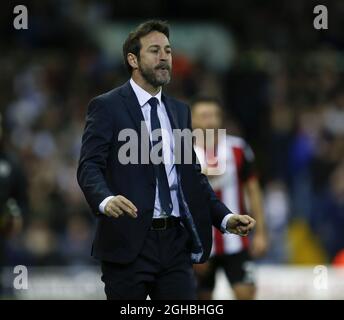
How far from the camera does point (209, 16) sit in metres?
17.2

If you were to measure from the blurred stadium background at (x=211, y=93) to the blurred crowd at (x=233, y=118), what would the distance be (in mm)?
18

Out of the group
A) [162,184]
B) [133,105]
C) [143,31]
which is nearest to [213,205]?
[162,184]

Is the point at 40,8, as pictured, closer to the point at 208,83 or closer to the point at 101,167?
the point at 208,83

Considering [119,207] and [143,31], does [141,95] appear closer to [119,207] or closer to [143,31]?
[143,31]

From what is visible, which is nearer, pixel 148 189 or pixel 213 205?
pixel 148 189

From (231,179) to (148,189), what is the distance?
3.10 meters

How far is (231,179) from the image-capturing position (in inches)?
352

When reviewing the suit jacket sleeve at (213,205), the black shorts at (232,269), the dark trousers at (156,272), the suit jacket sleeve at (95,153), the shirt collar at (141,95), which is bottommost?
the black shorts at (232,269)

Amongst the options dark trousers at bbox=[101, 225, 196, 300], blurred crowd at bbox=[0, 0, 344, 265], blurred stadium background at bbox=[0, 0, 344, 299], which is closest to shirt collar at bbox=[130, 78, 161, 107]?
dark trousers at bbox=[101, 225, 196, 300]

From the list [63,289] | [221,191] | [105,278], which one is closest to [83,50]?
[63,289]

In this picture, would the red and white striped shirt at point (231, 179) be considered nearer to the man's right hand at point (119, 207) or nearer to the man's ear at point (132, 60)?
the man's ear at point (132, 60)

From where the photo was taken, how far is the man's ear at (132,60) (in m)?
6.17

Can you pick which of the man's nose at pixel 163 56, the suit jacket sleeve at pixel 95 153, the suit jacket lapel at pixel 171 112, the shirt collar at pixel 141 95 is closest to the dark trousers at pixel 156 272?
the suit jacket sleeve at pixel 95 153

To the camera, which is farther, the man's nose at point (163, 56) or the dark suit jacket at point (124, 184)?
the man's nose at point (163, 56)
